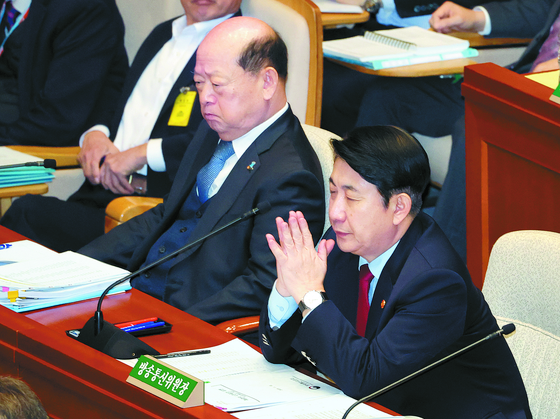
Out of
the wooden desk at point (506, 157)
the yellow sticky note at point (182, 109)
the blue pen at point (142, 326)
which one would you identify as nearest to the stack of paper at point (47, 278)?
the blue pen at point (142, 326)

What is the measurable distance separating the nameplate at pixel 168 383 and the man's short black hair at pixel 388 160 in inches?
22.9

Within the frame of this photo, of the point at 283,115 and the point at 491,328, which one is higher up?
the point at 283,115

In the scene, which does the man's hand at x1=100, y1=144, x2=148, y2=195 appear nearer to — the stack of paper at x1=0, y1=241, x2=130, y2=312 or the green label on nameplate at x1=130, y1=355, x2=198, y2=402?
the stack of paper at x1=0, y1=241, x2=130, y2=312

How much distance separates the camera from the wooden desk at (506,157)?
6.77 ft

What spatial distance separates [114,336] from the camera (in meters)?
1.48

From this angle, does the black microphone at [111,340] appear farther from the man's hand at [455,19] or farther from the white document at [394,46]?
the man's hand at [455,19]

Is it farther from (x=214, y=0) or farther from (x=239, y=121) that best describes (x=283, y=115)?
(x=214, y=0)

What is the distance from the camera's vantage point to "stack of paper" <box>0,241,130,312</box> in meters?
1.70

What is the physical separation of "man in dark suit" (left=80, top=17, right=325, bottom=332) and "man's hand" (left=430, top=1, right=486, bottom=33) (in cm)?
129

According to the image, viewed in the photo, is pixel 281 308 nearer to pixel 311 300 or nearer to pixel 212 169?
pixel 311 300

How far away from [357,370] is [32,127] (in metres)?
2.37

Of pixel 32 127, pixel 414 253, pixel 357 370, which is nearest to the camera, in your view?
pixel 357 370

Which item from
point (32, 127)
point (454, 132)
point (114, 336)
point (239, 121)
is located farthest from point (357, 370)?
point (32, 127)

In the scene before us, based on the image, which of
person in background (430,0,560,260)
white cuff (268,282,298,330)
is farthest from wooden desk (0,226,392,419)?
person in background (430,0,560,260)
